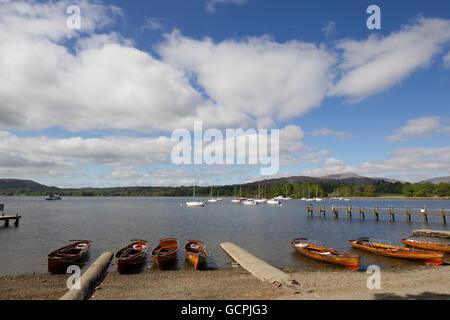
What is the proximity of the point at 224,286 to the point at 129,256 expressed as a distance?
11.5 metres

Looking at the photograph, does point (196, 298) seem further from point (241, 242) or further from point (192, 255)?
point (241, 242)

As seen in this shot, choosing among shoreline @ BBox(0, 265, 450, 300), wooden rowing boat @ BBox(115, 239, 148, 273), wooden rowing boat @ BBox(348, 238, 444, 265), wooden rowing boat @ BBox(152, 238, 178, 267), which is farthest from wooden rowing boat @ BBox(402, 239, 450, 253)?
wooden rowing boat @ BBox(115, 239, 148, 273)

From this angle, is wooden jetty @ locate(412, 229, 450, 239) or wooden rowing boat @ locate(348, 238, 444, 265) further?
wooden jetty @ locate(412, 229, 450, 239)

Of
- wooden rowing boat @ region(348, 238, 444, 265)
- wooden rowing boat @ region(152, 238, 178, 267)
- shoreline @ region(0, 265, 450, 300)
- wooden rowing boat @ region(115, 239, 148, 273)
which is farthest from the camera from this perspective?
wooden rowing boat @ region(348, 238, 444, 265)

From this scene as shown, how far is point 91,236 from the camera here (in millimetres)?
47312

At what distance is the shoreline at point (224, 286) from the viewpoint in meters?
15.9

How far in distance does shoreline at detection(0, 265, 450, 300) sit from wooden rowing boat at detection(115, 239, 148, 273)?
854 millimetres

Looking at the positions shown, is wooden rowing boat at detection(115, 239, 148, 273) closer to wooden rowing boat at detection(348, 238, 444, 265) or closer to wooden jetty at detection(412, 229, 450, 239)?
wooden rowing boat at detection(348, 238, 444, 265)

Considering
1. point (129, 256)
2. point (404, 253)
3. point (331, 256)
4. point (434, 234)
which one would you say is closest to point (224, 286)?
point (129, 256)

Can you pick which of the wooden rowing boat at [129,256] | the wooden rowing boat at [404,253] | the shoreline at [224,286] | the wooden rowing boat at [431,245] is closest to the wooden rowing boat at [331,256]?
the shoreline at [224,286]

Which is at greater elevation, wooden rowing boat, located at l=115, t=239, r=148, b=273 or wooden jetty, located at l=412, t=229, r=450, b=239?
wooden rowing boat, located at l=115, t=239, r=148, b=273

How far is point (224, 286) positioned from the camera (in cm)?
1888

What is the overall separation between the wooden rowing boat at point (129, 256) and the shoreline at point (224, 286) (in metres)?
0.85

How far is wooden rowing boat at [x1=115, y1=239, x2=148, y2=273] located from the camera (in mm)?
23806
